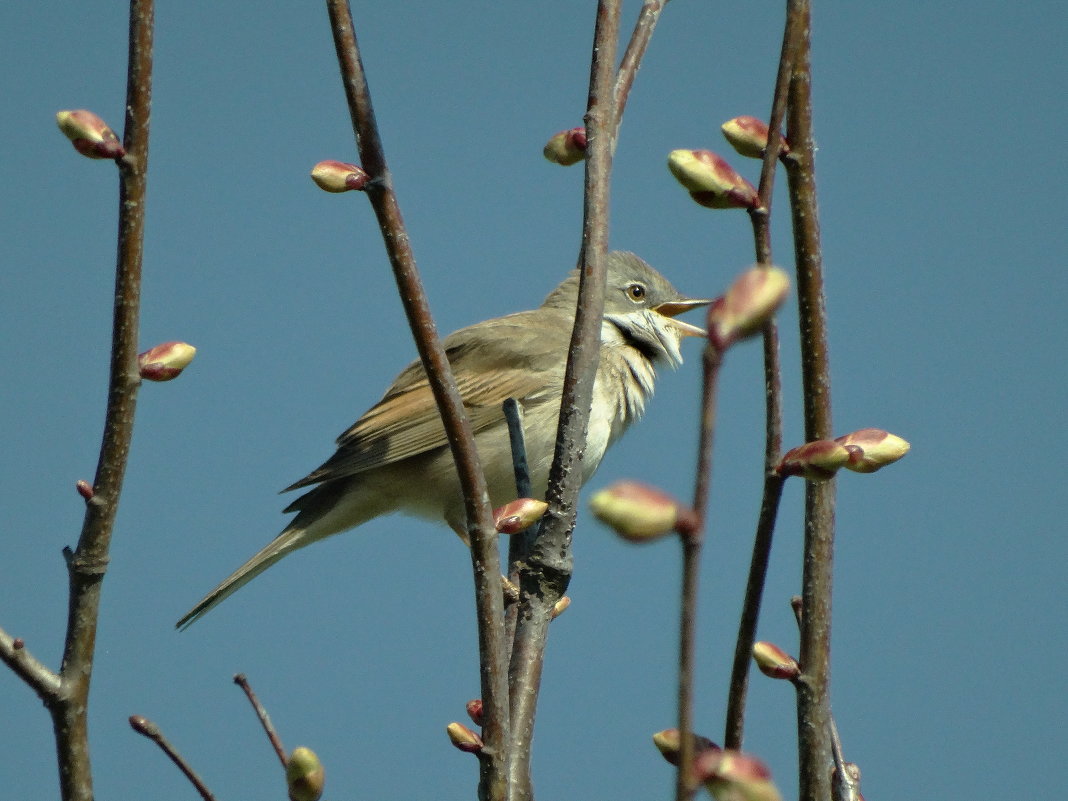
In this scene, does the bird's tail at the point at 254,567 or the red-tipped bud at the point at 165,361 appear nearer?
the red-tipped bud at the point at 165,361

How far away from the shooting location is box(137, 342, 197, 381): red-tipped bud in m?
2.08

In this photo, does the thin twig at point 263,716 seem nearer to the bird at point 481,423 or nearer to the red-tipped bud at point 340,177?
the red-tipped bud at point 340,177

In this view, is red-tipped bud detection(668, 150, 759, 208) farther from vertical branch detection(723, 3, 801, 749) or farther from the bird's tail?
the bird's tail

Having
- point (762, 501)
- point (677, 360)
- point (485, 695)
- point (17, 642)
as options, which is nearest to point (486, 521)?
point (485, 695)

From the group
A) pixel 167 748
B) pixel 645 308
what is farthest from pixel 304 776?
pixel 645 308

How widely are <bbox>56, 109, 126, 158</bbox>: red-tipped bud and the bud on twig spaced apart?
3.55 ft

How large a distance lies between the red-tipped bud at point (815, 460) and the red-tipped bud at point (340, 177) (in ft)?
2.75

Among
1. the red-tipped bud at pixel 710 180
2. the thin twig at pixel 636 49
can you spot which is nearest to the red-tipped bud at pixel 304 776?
the red-tipped bud at pixel 710 180

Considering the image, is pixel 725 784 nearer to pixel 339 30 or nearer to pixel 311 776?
pixel 311 776

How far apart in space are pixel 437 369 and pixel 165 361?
1.83 feet

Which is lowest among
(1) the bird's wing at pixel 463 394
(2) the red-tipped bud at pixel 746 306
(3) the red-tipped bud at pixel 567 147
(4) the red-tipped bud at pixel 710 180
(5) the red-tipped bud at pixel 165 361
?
(2) the red-tipped bud at pixel 746 306

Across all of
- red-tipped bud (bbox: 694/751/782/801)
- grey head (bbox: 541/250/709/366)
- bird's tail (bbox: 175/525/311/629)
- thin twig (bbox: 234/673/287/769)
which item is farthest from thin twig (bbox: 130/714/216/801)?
grey head (bbox: 541/250/709/366)

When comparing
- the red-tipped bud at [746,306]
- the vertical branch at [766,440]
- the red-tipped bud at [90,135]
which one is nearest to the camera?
the red-tipped bud at [746,306]

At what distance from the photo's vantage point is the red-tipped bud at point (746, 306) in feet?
3.18
